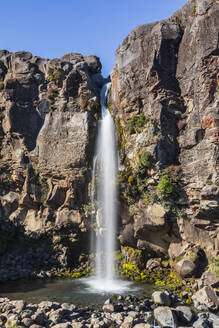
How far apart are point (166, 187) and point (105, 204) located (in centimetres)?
523

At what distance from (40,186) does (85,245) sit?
21.9 ft

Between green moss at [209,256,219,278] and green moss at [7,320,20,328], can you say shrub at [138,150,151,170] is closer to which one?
green moss at [209,256,219,278]

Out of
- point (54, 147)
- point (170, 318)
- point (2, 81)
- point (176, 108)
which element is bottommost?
point (170, 318)

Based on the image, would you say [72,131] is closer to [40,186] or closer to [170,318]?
[40,186]

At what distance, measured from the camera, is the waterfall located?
1973 centimetres

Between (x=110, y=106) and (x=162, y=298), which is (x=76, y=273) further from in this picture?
(x=110, y=106)

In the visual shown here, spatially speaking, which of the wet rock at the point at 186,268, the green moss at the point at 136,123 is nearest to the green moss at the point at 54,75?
the green moss at the point at 136,123

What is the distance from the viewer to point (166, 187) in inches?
689

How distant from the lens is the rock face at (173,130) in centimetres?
1675

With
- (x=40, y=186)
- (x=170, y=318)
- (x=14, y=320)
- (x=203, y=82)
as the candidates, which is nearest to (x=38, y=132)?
(x=40, y=186)

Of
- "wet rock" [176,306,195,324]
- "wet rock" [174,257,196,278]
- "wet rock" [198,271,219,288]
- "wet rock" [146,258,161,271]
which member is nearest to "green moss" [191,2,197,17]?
"wet rock" [174,257,196,278]

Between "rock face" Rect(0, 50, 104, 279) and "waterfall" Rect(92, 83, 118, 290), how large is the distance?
107 cm

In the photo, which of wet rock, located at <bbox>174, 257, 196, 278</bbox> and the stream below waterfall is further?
wet rock, located at <bbox>174, 257, 196, 278</bbox>

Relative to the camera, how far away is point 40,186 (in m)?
23.1
